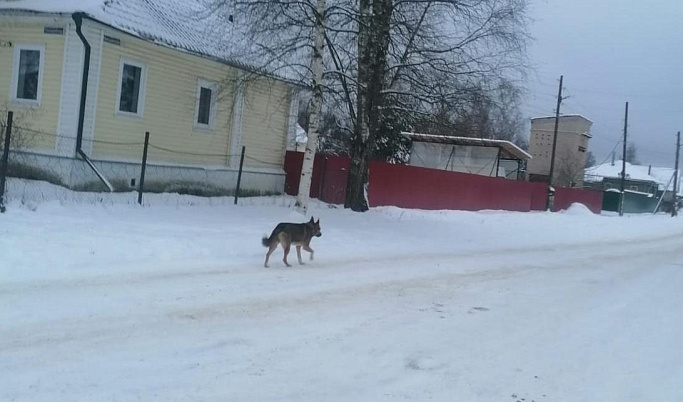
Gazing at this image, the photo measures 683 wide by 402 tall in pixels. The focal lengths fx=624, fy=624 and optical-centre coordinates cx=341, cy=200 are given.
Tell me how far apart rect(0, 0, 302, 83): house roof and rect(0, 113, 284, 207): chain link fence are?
2882 millimetres

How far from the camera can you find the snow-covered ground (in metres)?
5.12

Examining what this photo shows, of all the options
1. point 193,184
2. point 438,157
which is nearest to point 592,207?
point 438,157

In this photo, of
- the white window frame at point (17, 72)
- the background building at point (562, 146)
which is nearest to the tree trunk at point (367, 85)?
the white window frame at point (17, 72)

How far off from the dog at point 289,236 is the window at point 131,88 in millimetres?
8948

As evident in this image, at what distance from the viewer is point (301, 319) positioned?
7105 millimetres

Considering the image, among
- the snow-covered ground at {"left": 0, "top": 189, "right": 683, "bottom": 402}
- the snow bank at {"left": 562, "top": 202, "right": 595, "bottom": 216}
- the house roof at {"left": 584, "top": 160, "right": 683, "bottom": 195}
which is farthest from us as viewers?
the house roof at {"left": 584, "top": 160, "right": 683, "bottom": 195}

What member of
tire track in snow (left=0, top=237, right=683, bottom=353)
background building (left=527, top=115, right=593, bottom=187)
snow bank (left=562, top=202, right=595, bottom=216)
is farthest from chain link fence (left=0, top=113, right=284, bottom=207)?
background building (left=527, top=115, right=593, bottom=187)

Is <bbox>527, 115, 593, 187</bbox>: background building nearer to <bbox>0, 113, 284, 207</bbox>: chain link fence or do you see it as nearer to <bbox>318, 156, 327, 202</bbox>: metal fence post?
<bbox>318, 156, 327, 202</bbox>: metal fence post

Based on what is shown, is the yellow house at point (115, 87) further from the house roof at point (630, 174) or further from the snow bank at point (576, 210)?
the house roof at point (630, 174)

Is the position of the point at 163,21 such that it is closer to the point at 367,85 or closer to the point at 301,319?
the point at 367,85

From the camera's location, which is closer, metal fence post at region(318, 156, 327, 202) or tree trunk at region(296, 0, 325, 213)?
tree trunk at region(296, 0, 325, 213)

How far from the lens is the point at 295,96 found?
19.5m

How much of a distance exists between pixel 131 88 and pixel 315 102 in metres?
5.59

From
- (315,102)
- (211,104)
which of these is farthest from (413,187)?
(315,102)
